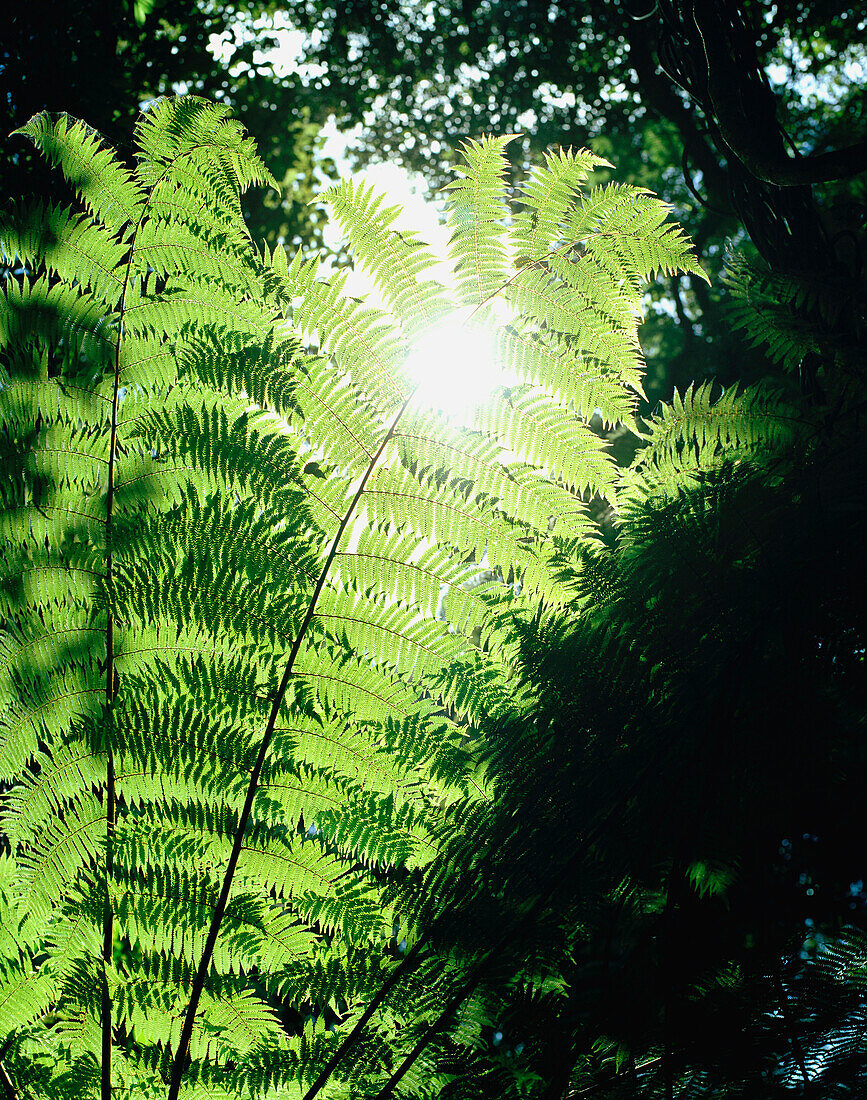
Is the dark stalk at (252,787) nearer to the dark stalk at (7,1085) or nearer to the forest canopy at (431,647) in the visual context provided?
the forest canopy at (431,647)

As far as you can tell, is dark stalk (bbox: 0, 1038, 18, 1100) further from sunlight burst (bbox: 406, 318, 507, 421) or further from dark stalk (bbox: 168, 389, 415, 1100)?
sunlight burst (bbox: 406, 318, 507, 421)

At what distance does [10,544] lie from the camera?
126cm

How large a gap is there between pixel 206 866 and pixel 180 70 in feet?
17.1

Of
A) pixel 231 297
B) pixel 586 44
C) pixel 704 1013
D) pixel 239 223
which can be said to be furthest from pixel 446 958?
pixel 586 44

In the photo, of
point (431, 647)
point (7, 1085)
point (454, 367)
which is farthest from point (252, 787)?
point (454, 367)

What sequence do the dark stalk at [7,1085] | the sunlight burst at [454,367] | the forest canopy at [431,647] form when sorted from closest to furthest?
the forest canopy at [431,647], the dark stalk at [7,1085], the sunlight burst at [454,367]

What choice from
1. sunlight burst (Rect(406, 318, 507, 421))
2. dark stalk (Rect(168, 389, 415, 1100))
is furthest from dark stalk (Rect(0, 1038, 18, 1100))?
A: sunlight burst (Rect(406, 318, 507, 421))

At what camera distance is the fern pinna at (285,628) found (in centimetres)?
111

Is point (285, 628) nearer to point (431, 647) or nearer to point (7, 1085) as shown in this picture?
point (431, 647)

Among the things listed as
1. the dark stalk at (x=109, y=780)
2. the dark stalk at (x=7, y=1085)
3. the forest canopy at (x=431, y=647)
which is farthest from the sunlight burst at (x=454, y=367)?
the dark stalk at (x=7, y=1085)

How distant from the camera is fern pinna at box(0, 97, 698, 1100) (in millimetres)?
1108

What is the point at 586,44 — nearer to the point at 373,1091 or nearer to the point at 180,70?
the point at 180,70

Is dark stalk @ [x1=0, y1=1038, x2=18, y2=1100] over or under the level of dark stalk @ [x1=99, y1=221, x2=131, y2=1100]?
under

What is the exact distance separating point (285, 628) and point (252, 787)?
→ 0.28m
